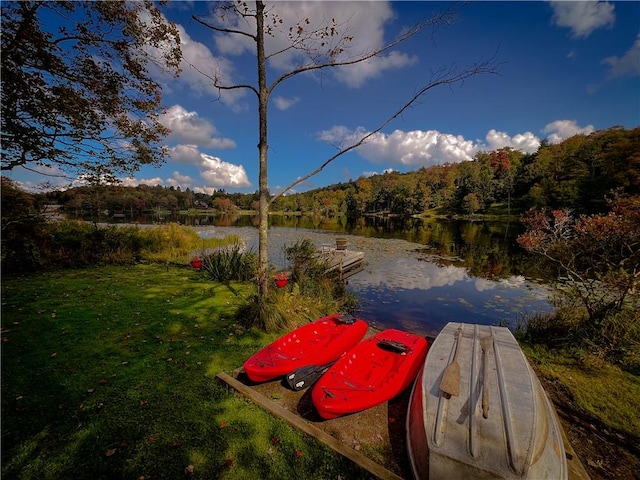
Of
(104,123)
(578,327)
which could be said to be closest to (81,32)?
A: (104,123)

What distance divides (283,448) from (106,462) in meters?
2.05

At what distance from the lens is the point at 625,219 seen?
612 cm

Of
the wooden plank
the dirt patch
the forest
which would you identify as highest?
the forest

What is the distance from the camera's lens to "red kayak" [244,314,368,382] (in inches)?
184

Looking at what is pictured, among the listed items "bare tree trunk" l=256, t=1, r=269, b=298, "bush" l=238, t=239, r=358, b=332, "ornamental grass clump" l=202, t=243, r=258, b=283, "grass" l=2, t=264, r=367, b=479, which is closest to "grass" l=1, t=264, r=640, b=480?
"grass" l=2, t=264, r=367, b=479

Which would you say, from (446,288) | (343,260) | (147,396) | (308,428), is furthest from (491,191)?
(147,396)

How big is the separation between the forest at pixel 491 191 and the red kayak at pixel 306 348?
5.86 meters

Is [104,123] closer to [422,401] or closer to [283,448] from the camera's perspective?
[283,448]

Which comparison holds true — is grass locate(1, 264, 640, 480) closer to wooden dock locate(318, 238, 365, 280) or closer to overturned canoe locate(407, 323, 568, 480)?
overturned canoe locate(407, 323, 568, 480)

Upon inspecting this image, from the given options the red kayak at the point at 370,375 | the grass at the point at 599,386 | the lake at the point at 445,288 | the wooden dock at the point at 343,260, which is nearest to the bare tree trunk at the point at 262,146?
the red kayak at the point at 370,375

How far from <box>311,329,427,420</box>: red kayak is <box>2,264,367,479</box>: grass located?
61cm

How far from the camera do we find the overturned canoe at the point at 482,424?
8.95 feet

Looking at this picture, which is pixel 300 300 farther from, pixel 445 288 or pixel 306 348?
pixel 445 288

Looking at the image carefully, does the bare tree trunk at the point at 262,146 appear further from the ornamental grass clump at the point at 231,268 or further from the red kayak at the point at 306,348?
the ornamental grass clump at the point at 231,268
